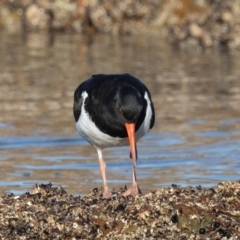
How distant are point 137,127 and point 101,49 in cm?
1275

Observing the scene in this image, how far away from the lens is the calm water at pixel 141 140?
8.95 m

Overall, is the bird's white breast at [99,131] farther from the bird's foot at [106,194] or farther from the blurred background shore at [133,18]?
the blurred background shore at [133,18]

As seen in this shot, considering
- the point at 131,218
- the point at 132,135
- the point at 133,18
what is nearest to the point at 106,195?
the point at 132,135

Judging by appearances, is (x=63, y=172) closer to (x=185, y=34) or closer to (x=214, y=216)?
(x=214, y=216)

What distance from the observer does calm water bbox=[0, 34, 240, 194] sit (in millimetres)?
8953

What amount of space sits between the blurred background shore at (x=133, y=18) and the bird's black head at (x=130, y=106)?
43.1 ft

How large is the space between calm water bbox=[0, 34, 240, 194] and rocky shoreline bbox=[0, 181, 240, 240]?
93.4 inches

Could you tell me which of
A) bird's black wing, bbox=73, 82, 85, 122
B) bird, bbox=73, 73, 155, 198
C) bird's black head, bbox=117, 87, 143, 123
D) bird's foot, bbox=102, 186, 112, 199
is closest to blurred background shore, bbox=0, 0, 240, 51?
bird's black wing, bbox=73, 82, 85, 122

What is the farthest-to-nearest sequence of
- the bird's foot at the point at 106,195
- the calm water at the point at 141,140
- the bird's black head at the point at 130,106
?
the calm water at the point at 141,140 → the bird's black head at the point at 130,106 → the bird's foot at the point at 106,195

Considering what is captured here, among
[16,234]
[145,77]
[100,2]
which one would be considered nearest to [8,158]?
[16,234]

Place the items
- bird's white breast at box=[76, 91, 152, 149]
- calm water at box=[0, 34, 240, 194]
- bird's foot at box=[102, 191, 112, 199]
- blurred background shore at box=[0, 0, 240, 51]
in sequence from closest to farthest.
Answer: bird's foot at box=[102, 191, 112, 199] < bird's white breast at box=[76, 91, 152, 149] < calm water at box=[0, 34, 240, 194] < blurred background shore at box=[0, 0, 240, 51]

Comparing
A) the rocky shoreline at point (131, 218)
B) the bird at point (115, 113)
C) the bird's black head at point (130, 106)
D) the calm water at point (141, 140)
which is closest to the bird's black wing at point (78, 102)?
the bird at point (115, 113)

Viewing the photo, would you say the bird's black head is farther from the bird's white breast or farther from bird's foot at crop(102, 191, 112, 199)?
bird's foot at crop(102, 191, 112, 199)

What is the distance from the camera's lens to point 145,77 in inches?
610
